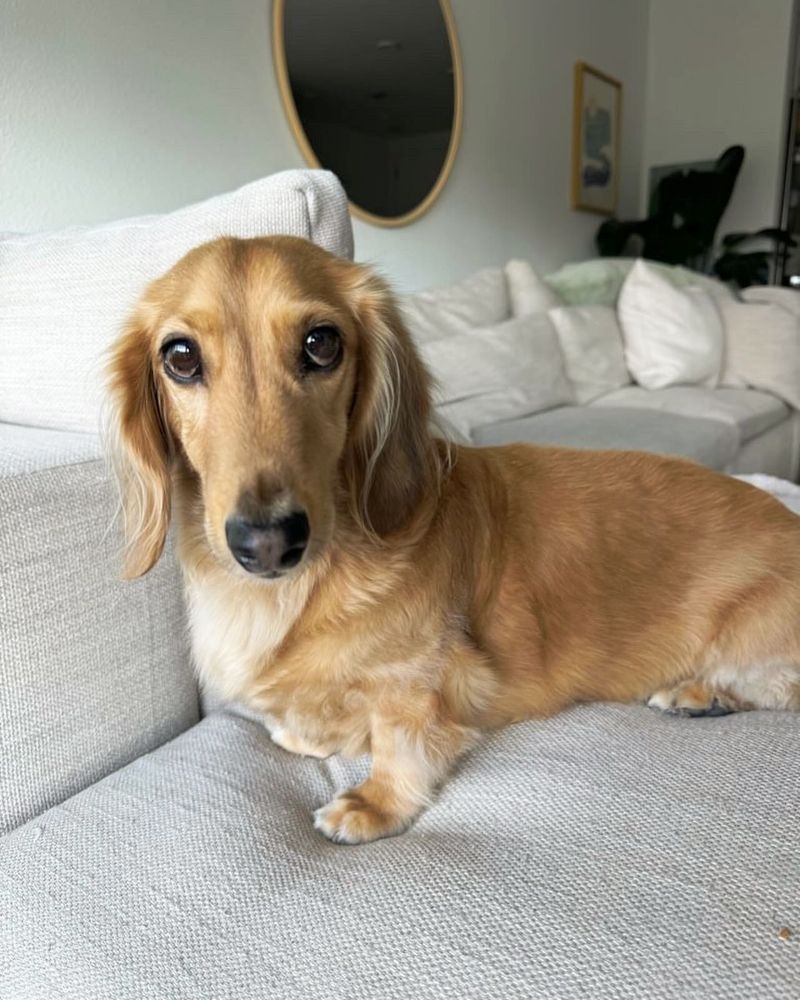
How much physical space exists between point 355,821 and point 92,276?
919mm

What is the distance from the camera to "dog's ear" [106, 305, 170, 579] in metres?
0.96

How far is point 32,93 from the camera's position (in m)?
1.78

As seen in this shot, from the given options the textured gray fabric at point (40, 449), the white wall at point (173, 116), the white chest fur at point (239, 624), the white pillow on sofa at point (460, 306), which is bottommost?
the white chest fur at point (239, 624)

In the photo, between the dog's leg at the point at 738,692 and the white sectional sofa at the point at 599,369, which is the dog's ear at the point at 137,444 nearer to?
the dog's leg at the point at 738,692

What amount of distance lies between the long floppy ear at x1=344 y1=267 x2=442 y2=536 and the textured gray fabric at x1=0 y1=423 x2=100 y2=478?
372mm

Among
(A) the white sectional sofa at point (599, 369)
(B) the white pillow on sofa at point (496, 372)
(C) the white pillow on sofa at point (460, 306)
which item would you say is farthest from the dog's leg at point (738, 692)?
(C) the white pillow on sofa at point (460, 306)

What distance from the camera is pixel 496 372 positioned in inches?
115

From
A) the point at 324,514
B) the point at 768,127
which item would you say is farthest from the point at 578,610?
the point at 768,127

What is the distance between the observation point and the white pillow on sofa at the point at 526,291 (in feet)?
11.7

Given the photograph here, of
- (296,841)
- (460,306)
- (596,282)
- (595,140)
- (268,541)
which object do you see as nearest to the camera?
(268,541)

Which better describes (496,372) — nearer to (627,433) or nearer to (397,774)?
(627,433)

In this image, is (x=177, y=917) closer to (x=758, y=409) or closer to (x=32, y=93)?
(x=32, y=93)

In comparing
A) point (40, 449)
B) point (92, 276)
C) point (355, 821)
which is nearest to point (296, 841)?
point (355, 821)

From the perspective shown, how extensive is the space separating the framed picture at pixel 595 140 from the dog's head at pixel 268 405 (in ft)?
14.1
